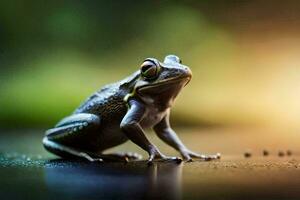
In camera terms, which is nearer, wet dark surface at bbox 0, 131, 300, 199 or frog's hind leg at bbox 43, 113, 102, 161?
wet dark surface at bbox 0, 131, 300, 199

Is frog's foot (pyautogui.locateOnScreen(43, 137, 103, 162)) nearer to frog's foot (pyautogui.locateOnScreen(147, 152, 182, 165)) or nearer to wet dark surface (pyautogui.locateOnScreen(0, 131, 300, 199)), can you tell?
wet dark surface (pyautogui.locateOnScreen(0, 131, 300, 199))

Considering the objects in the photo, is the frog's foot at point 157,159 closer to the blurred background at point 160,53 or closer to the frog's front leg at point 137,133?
the frog's front leg at point 137,133

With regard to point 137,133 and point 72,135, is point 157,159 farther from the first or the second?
point 72,135

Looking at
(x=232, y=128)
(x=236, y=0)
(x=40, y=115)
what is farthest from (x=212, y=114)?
(x=40, y=115)

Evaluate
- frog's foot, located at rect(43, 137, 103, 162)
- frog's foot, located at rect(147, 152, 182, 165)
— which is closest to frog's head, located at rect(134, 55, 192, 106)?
frog's foot, located at rect(147, 152, 182, 165)

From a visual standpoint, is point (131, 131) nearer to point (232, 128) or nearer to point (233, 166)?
point (233, 166)

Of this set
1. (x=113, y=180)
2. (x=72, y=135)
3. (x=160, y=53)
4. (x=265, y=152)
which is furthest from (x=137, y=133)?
(x=160, y=53)
